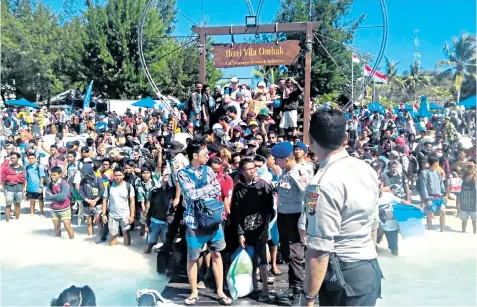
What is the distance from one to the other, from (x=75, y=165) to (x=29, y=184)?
1.37 metres

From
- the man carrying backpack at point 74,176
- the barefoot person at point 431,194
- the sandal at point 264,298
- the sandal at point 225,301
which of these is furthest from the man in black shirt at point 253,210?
the barefoot person at point 431,194

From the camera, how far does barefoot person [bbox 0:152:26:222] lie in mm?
9859

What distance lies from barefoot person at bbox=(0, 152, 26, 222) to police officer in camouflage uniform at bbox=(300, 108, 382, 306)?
29.2 feet

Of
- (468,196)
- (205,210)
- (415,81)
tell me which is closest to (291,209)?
(205,210)

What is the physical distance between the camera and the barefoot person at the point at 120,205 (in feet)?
25.4

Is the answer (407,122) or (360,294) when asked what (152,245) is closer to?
(360,294)

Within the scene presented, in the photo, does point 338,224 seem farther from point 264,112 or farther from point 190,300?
point 264,112

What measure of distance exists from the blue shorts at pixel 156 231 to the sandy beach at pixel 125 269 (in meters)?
0.29

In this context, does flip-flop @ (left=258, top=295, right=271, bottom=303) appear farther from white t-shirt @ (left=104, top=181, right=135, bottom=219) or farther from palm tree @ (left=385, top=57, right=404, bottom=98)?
palm tree @ (left=385, top=57, right=404, bottom=98)

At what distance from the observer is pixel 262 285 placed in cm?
564

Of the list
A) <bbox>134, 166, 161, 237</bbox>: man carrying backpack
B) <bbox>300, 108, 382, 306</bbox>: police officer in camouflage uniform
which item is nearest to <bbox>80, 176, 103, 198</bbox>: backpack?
<bbox>134, 166, 161, 237</bbox>: man carrying backpack

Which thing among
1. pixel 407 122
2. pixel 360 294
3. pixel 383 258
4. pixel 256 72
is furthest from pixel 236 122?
pixel 256 72

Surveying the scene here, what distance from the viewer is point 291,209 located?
5.11 meters

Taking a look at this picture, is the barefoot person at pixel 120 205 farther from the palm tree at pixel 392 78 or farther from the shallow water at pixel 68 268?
the palm tree at pixel 392 78
